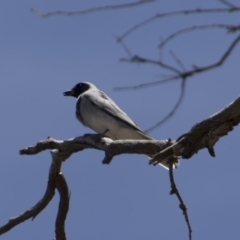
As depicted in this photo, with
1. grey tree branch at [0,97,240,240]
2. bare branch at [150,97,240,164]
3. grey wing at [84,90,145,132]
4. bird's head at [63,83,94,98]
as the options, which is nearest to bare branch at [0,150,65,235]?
grey tree branch at [0,97,240,240]

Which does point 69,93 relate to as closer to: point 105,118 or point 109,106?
point 109,106

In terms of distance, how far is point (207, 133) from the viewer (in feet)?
16.1

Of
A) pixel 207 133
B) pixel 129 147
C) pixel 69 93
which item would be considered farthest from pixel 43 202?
pixel 69 93

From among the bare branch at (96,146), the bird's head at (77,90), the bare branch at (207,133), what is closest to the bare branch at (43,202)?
the bare branch at (96,146)

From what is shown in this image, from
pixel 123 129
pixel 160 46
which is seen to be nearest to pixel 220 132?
pixel 160 46

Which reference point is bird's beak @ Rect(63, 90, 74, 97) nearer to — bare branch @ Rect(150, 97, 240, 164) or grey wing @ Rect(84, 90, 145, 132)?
grey wing @ Rect(84, 90, 145, 132)

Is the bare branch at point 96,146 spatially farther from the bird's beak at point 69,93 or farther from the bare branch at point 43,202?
the bird's beak at point 69,93

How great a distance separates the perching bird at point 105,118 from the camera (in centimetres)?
1019

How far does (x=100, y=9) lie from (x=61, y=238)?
4.23 m

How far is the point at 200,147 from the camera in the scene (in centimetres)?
507

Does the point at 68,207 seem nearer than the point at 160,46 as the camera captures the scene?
No

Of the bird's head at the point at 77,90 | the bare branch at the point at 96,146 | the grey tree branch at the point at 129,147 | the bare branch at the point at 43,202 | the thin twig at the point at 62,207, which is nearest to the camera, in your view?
the grey tree branch at the point at 129,147

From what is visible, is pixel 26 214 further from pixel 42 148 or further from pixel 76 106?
pixel 76 106

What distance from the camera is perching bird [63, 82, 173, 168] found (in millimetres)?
10188
